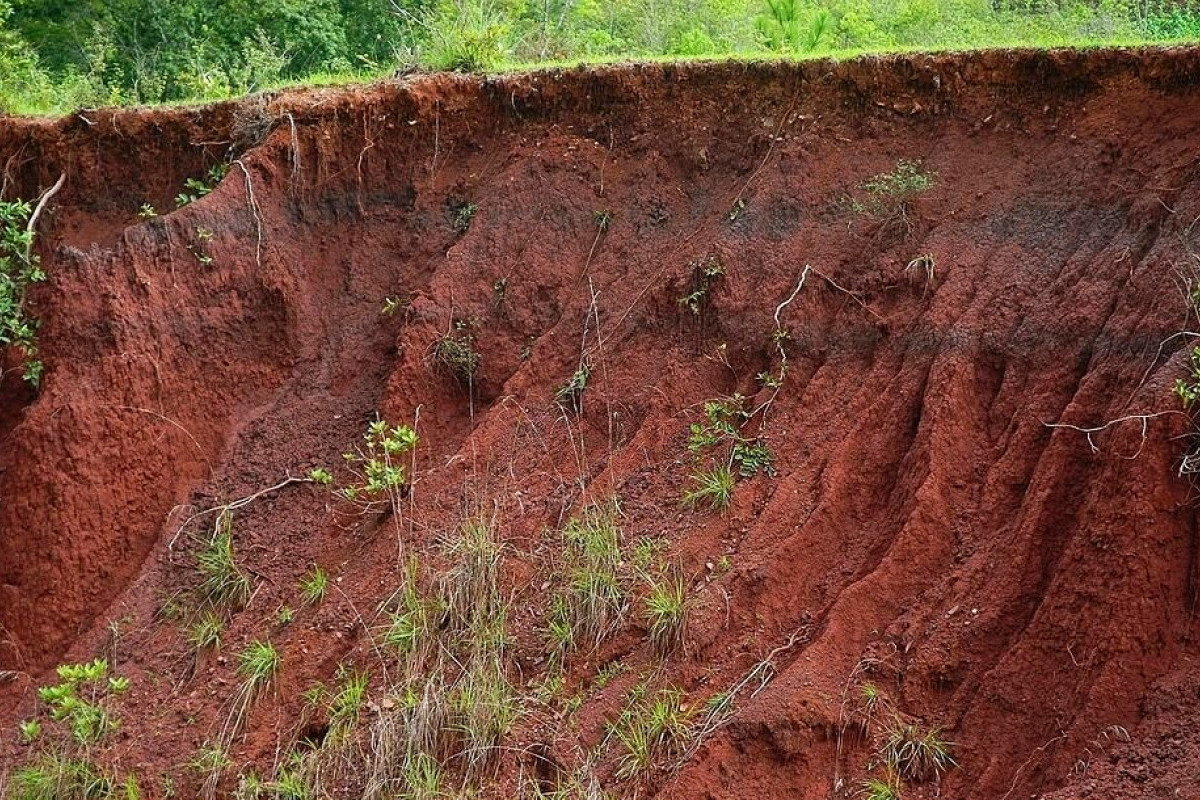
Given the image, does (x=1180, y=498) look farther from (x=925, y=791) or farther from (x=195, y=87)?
(x=195, y=87)

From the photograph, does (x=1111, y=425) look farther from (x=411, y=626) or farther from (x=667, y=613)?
(x=411, y=626)

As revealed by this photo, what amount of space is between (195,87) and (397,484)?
5.46 meters

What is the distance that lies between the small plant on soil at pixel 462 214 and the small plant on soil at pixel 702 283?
1.85m

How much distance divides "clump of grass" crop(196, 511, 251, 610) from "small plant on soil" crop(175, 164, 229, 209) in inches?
99.3

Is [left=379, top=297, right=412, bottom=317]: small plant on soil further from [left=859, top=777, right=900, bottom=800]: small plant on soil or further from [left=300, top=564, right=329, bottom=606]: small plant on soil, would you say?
[left=859, top=777, right=900, bottom=800]: small plant on soil

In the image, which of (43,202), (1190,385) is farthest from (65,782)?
(1190,385)

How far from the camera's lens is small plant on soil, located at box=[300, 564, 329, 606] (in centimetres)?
757

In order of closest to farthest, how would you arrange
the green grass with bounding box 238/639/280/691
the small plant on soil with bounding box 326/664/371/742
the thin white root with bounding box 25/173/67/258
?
1. the small plant on soil with bounding box 326/664/371/742
2. the green grass with bounding box 238/639/280/691
3. the thin white root with bounding box 25/173/67/258

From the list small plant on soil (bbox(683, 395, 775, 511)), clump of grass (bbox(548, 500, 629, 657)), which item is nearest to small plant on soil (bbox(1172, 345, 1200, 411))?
small plant on soil (bbox(683, 395, 775, 511))

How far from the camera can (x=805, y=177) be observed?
320 inches

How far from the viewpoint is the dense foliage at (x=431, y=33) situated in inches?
405

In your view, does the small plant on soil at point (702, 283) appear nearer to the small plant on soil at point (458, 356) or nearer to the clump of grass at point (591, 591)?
the small plant on soil at point (458, 356)

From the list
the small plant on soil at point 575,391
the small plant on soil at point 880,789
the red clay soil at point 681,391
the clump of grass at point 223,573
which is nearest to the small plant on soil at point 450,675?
the red clay soil at point 681,391

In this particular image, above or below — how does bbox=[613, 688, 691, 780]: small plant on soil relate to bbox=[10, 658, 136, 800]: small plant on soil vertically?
above
